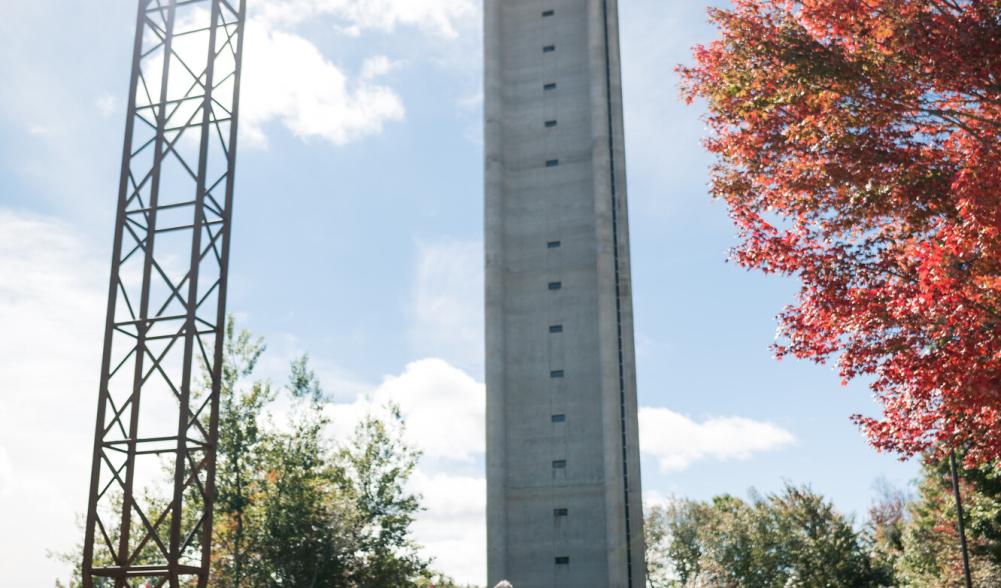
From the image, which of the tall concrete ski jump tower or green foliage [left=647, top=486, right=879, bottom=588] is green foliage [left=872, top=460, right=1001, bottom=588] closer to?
green foliage [left=647, top=486, right=879, bottom=588]

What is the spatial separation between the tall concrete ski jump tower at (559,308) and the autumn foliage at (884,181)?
29763mm

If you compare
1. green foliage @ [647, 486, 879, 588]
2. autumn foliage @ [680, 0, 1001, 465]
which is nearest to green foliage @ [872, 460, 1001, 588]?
green foliage @ [647, 486, 879, 588]

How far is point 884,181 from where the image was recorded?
15.1m

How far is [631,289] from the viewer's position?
4884 centimetres

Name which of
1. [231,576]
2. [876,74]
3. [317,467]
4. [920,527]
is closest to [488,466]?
[317,467]

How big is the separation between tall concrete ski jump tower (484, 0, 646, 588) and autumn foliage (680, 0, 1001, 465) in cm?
2976

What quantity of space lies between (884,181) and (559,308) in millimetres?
34234

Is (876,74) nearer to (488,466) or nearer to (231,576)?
(231,576)

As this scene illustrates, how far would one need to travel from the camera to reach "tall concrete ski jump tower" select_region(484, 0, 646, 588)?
46.2 metres

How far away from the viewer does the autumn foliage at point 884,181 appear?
14.0 metres

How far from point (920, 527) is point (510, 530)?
20065mm

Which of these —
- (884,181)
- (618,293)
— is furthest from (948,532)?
(884,181)

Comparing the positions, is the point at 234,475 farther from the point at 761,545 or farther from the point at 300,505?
the point at 761,545

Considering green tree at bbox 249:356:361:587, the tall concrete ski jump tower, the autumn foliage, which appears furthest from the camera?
the tall concrete ski jump tower
